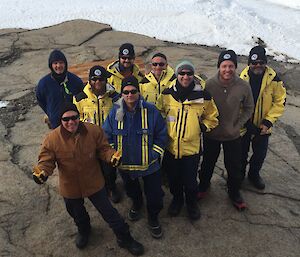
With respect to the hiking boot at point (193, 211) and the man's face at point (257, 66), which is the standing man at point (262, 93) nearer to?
the man's face at point (257, 66)

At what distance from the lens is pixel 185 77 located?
398 cm

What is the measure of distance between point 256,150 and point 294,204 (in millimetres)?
874

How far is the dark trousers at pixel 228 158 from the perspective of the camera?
4531mm

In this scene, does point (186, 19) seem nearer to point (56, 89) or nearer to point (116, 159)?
point (56, 89)

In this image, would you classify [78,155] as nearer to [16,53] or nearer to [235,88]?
[235,88]

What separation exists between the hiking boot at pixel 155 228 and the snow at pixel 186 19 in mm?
7618

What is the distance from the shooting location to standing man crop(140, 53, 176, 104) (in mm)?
4590

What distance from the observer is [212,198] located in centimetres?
507

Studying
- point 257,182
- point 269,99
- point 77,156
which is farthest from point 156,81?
point 257,182

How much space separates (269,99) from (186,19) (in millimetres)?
8557

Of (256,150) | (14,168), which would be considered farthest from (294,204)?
(14,168)

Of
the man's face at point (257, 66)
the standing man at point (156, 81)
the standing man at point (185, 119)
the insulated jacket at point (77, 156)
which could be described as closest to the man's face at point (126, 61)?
A: the standing man at point (156, 81)

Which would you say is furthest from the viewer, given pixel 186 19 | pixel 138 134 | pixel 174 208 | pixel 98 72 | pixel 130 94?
pixel 186 19

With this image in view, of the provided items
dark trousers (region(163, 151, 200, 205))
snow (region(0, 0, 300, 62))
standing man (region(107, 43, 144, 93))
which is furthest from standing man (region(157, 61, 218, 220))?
snow (region(0, 0, 300, 62))
